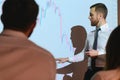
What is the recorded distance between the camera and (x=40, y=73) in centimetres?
120

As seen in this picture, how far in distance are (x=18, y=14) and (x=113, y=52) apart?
0.62m

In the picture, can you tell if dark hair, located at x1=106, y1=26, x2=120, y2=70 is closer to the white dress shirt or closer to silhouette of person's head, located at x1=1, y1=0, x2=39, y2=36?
silhouette of person's head, located at x1=1, y1=0, x2=39, y2=36

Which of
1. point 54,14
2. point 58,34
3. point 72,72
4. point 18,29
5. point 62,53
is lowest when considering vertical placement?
point 72,72

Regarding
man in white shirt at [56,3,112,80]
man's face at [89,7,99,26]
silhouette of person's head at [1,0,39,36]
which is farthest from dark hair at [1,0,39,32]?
man's face at [89,7,99,26]

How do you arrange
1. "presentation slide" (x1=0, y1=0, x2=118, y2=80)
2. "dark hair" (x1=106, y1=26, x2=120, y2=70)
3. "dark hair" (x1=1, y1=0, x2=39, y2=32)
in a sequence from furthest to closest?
"presentation slide" (x1=0, y1=0, x2=118, y2=80) < "dark hair" (x1=106, y1=26, x2=120, y2=70) < "dark hair" (x1=1, y1=0, x2=39, y2=32)

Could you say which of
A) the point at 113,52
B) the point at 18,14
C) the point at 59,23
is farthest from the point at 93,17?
the point at 18,14

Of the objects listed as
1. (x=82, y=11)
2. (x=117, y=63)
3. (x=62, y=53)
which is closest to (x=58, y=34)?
(x=62, y=53)

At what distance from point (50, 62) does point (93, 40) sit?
7.02 ft

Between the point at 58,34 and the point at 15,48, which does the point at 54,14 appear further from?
the point at 15,48

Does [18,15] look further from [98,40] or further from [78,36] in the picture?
[78,36]

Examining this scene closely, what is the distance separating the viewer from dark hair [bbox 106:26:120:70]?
1654mm

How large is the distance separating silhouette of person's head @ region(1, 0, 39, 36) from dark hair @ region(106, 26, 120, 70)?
0.56m

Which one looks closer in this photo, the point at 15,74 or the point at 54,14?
the point at 15,74

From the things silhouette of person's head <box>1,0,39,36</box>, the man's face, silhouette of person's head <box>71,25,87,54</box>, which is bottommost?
silhouette of person's head <box>71,25,87,54</box>
